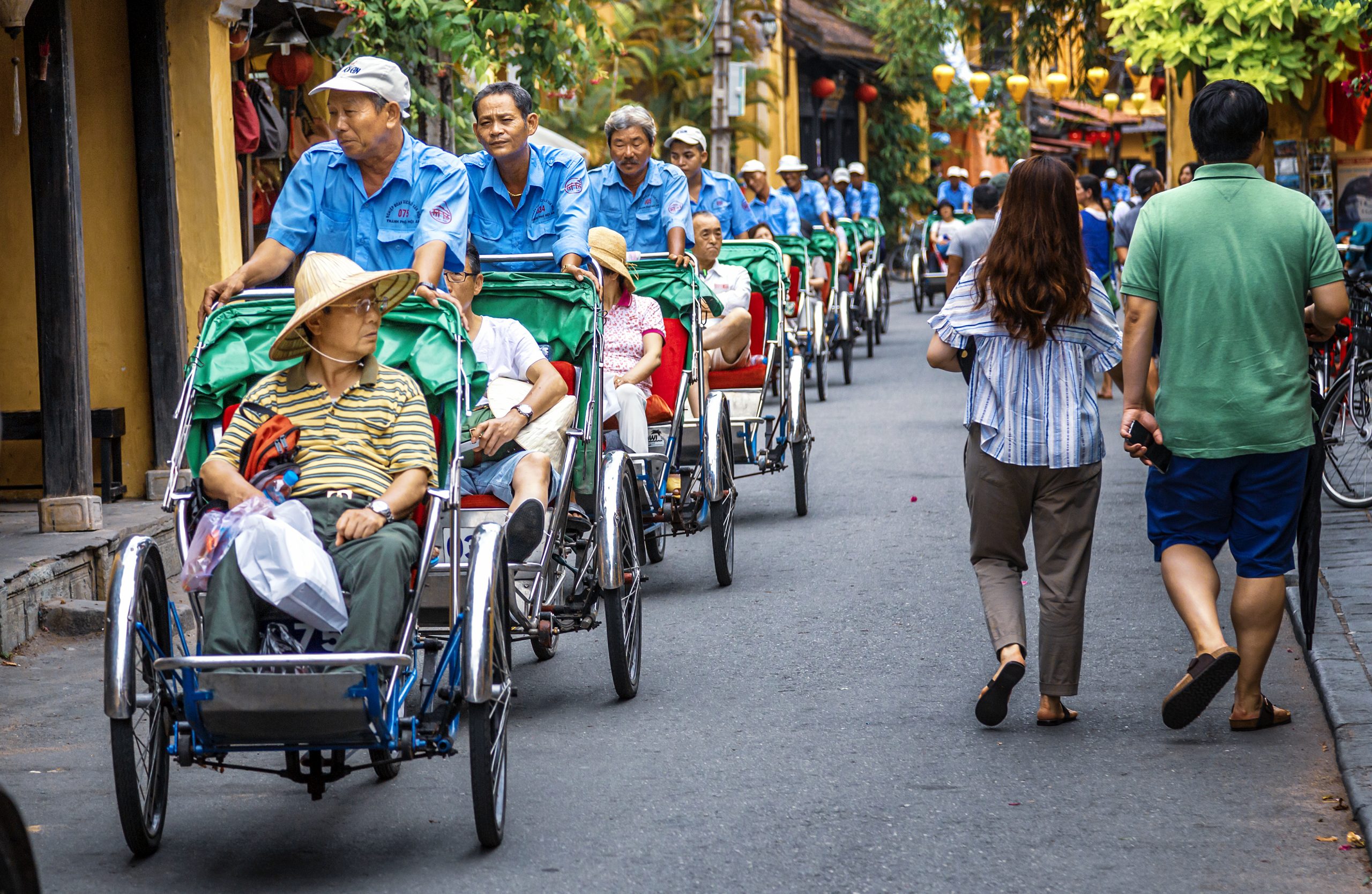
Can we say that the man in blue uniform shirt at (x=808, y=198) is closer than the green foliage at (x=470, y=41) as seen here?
No

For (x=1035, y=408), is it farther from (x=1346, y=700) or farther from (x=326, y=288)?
(x=326, y=288)

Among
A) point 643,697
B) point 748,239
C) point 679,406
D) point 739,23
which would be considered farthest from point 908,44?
point 643,697

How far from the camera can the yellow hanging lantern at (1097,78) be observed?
2242 cm

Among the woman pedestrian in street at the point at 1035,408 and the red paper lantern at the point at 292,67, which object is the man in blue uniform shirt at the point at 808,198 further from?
the woman pedestrian in street at the point at 1035,408

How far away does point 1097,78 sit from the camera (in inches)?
922

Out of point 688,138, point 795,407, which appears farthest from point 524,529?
point 688,138

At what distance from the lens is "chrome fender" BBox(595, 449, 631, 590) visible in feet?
19.0

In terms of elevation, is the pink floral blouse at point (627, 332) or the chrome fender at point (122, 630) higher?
the pink floral blouse at point (627, 332)

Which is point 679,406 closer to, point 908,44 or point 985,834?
point 985,834

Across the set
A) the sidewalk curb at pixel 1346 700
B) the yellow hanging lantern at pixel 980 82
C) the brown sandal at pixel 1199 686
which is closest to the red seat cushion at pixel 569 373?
the brown sandal at pixel 1199 686

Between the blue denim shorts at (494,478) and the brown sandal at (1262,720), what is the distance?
2.35 meters

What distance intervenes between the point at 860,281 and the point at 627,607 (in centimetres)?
1428

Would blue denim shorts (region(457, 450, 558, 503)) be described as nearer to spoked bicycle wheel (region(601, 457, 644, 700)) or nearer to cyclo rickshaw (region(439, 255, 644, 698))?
cyclo rickshaw (region(439, 255, 644, 698))

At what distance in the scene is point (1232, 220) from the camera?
5.23m
